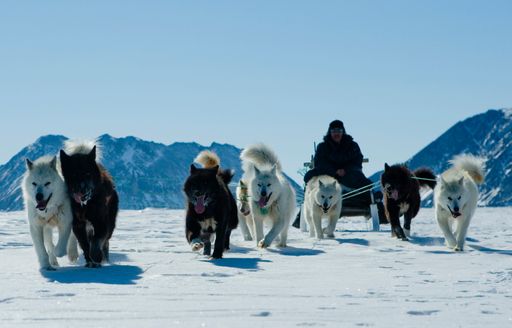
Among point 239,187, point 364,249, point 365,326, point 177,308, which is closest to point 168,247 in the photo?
point 239,187

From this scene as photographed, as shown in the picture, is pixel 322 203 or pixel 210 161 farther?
pixel 322 203

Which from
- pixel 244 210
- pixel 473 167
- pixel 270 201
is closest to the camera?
pixel 270 201

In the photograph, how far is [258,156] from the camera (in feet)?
28.8

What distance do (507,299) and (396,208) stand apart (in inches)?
211

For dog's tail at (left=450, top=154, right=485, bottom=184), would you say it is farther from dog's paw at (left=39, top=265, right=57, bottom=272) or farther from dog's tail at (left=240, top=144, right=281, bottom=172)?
dog's paw at (left=39, top=265, right=57, bottom=272)

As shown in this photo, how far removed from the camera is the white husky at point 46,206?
5.73 metres

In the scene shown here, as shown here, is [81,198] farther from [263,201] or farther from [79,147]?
[263,201]

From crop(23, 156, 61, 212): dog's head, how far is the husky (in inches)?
118

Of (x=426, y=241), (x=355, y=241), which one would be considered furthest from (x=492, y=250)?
(x=355, y=241)

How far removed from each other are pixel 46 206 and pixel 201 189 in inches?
54.3

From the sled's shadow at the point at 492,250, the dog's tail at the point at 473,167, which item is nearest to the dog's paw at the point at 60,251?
the sled's shadow at the point at 492,250

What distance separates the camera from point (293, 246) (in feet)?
27.3

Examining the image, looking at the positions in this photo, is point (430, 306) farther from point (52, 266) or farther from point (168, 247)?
point (168, 247)

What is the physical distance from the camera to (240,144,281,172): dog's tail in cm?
873
